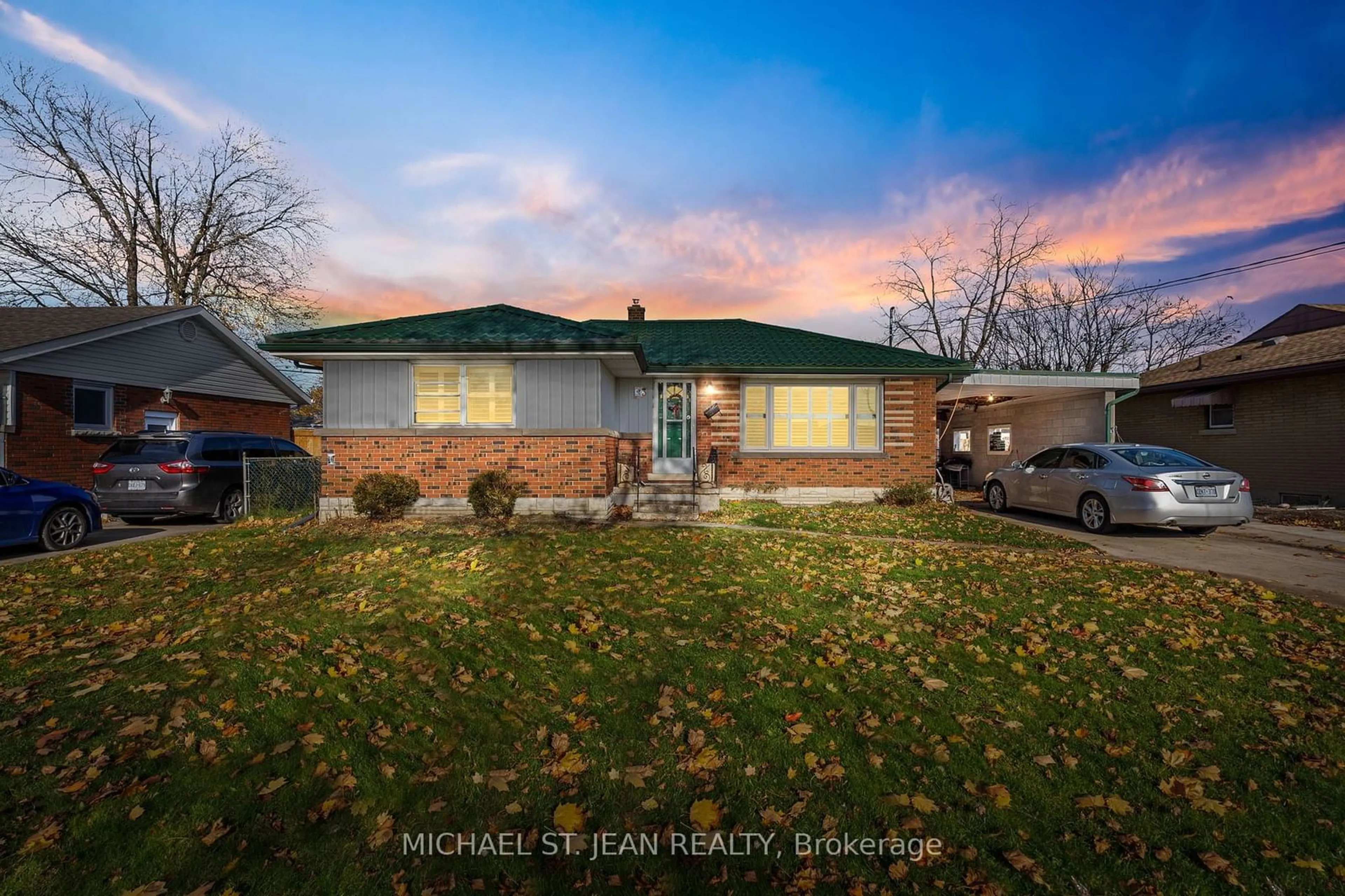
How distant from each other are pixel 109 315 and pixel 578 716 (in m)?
20.4

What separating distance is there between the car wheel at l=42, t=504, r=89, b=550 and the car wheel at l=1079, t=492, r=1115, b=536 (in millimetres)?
16738

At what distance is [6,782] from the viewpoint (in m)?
2.96

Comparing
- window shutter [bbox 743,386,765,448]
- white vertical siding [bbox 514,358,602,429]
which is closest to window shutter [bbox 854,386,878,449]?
window shutter [bbox 743,386,765,448]

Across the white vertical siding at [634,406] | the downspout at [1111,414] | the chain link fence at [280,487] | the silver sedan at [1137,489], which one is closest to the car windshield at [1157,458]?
the silver sedan at [1137,489]

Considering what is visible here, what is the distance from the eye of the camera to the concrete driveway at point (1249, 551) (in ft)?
22.2

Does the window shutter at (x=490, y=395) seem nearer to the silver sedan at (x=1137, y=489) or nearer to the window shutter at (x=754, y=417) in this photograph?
the window shutter at (x=754, y=417)

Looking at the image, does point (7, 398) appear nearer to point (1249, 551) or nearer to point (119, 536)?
point (119, 536)

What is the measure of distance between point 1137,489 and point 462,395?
1192 cm

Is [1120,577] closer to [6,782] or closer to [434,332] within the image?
[6,782]

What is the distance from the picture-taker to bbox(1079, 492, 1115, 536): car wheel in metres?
9.95

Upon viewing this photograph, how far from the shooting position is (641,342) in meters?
14.3

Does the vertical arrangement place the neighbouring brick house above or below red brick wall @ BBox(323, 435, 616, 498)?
above

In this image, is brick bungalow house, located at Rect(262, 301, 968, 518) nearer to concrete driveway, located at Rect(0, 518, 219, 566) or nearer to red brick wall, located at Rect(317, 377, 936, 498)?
red brick wall, located at Rect(317, 377, 936, 498)

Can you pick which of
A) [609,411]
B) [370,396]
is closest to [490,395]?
[370,396]
